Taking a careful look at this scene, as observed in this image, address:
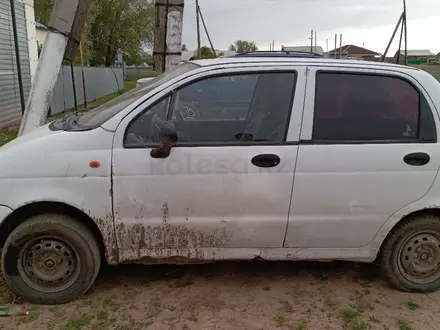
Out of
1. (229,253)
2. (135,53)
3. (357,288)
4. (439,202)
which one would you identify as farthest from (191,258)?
(135,53)

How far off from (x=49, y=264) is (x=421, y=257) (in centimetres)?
296

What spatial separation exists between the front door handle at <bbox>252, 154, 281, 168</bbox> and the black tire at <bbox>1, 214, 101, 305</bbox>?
1.37 m

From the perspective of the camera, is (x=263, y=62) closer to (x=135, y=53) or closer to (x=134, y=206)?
(x=134, y=206)

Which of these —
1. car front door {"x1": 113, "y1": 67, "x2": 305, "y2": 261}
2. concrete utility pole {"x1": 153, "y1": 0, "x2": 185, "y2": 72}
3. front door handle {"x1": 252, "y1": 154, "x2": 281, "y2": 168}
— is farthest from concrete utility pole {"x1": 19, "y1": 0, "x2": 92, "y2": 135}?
front door handle {"x1": 252, "y1": 154, "x2": 281, "y2": 168}

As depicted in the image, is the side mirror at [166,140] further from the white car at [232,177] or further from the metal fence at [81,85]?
the metal fence at [81,85]

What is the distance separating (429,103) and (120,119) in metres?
2.39

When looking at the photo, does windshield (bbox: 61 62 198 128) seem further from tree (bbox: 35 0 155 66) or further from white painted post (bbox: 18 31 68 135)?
tree (bbox: 35 0 155 66)

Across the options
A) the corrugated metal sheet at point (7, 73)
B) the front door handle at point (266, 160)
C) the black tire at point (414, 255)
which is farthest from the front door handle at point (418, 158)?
the corrugated metal sheet at point (7, 73)

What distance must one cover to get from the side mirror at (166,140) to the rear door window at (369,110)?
1.08m

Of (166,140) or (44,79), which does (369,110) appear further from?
(44,79)

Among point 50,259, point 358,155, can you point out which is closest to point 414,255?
point 358,155

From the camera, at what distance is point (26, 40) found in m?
13.7

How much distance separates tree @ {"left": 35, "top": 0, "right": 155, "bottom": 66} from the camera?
131 ft

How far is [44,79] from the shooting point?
6.12 metres
